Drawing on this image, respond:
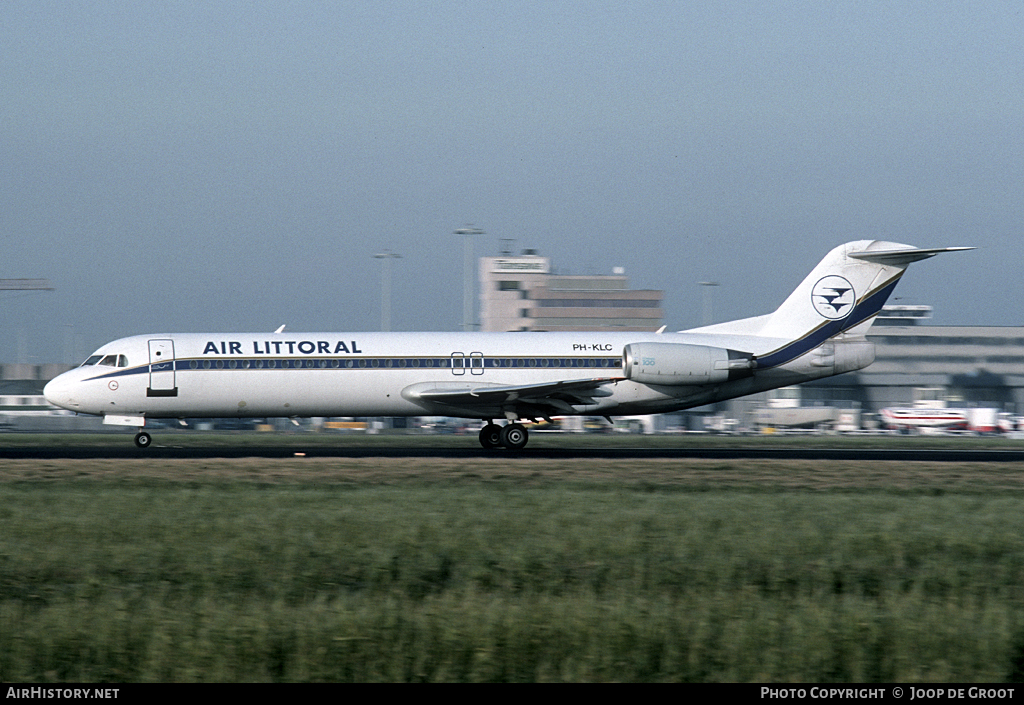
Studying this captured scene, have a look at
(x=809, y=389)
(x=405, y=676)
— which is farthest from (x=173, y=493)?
(x=809, y=389)

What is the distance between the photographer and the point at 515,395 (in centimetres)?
2816

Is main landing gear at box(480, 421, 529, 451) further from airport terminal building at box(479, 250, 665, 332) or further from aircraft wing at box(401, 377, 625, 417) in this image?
airport terminal building at box(479, 250, 665, 332)

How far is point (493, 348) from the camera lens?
2909 centimetres

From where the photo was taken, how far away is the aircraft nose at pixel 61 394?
1117 inches

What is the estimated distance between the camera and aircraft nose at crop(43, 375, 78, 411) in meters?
28.4

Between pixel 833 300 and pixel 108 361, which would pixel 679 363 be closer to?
pixel 833 300

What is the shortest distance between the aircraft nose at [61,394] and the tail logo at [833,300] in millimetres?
21163

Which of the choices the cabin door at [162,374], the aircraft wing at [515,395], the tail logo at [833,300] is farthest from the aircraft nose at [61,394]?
the tail logo at [833,300]

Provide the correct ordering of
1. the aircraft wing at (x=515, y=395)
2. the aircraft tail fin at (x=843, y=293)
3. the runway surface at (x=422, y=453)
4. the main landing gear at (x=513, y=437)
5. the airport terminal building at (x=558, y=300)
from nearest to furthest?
the runway surface at (x=422, y=453)
the aircraft wing at (x=515, y=395)
the main landing gear at (x=513, y=437)
the aircraft tail fin at (x=843, y=293)
the airport terminal building at (x=558, y=300)

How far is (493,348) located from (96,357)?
11072mm

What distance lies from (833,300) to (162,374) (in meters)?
19.1

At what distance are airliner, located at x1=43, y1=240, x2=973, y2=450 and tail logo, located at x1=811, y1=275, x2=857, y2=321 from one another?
0.12 ft

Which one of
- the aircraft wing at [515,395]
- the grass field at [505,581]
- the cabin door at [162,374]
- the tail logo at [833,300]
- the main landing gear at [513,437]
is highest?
the tail logo at [833,300]

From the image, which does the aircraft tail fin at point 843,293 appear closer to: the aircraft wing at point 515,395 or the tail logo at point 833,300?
the tail logo at point 833,300
